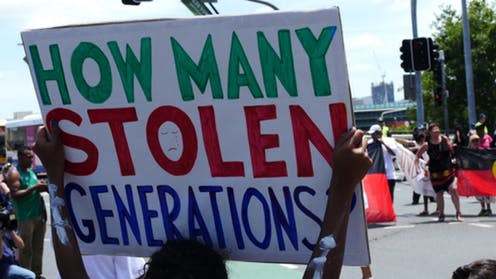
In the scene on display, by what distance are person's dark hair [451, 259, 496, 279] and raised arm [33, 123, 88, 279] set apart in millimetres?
1252

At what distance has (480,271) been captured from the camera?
2.93 m

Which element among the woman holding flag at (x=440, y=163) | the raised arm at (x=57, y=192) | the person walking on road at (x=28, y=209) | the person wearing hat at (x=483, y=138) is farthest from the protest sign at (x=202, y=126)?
the person wearing hat at (x=483, y=138)

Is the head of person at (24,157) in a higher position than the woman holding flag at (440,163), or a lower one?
higher

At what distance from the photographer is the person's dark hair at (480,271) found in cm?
292

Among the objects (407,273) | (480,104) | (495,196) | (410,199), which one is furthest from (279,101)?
(480,104)

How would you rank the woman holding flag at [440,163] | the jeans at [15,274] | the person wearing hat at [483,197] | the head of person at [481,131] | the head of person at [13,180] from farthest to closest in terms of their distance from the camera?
the head of person at [481,131], the person wearing hat at [483,197], the woman holding flag at [440,163], the head of person at [13,180], the jeans at [15,274]

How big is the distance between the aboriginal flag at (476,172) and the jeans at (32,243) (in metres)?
8.11

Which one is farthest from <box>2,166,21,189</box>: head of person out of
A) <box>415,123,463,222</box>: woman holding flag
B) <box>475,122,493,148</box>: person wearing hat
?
<box>475,122,493,148</box>: person wearing hat

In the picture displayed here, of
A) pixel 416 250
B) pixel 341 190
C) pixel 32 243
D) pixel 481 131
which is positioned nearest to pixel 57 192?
pixel 341 190

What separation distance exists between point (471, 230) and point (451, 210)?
326cm

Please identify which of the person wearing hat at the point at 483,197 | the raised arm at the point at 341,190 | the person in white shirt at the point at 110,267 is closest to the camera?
the raised arm at the point at 341,190

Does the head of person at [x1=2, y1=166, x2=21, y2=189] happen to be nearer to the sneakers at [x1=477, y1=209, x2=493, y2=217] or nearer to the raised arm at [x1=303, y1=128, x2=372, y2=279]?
the raised arm at [x1=303, y1=128, x2=372, y2=279]

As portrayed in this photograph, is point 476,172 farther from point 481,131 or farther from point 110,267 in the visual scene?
point 110,267

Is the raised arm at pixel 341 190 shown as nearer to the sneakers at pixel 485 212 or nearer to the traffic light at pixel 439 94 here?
the sneakers at pixel 485 212
